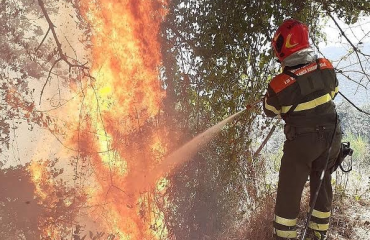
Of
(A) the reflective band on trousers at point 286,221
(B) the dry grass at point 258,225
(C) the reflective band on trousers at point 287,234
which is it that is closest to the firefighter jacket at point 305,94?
(A) the reflective band on trousers at point 286,221

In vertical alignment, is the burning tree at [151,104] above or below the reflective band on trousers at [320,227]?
above

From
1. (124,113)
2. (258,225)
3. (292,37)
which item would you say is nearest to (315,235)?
(258,225)

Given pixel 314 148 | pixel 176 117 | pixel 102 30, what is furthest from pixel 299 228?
pixel 102 30

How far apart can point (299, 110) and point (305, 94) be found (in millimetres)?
192

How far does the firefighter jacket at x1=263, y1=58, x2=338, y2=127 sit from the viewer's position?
141 inches

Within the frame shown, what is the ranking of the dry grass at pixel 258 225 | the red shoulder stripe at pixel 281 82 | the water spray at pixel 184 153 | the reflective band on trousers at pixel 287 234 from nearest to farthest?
the red shoulder stripe at pixel 281 82
the reflective band on trousers at pixel 287 234
the dry grass at pixel 258 225
the water spray at pixel 184 153

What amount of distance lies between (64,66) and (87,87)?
4.87 feet

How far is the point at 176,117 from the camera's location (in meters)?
4.71

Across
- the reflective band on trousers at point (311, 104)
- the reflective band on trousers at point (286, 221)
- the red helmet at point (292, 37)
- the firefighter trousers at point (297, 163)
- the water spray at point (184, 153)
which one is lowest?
the reflective band on trousers at point (286, 221)

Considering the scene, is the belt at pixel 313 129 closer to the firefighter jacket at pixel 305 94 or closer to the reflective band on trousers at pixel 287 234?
the firefighter jacket at pixel 305 94

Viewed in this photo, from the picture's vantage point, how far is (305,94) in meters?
3.58

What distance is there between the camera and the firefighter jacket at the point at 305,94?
3584mm

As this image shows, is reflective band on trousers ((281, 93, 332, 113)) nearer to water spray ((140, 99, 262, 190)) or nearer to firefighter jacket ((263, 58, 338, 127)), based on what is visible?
firefighter jacket ((263, 58, 338, 127))

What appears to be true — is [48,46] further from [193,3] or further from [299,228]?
[299,228]
